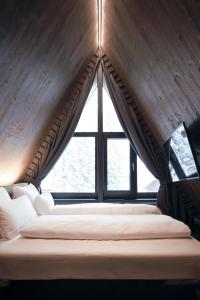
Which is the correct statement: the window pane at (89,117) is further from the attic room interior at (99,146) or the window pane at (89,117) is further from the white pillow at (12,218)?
the white pillow at (12,218)

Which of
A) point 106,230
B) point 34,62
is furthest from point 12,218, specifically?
point 34,62

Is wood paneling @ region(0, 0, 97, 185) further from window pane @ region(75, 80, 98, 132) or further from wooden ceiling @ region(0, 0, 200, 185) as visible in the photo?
window pane @ region(75, 80, 98, 132)

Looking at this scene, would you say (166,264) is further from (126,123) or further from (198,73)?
(126,123)

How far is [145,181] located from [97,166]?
811mm

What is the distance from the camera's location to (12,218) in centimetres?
261

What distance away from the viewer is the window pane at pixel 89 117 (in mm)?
4863

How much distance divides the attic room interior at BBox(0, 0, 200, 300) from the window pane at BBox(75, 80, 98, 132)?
2cm

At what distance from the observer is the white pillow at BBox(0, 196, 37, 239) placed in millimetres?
2521

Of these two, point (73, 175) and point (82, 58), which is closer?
point (82, 58)

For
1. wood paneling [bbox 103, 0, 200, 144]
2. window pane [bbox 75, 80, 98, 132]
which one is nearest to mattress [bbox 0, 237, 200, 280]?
wood paneling [bbox 103, 0, 200, 144]

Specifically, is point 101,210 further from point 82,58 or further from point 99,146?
point 82,58

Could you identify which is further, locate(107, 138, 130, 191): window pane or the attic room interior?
locate(107, 138, 130, 191): window pane
